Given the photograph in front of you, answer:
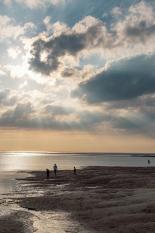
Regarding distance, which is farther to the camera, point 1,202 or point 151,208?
point 1,202

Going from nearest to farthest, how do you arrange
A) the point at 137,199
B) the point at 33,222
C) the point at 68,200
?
the point at 33,222
the point at 137,199
the point at 68,200

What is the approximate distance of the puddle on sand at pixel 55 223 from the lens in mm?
21625

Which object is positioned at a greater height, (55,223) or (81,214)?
(81,214)

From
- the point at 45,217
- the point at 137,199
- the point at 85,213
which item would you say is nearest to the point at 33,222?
the point at 45,217

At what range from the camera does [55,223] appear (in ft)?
Result: 78.5

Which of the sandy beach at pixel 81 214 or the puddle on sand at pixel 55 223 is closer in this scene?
the puddle on sand at pixel 55 223

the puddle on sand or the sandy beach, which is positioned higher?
the sandy beach

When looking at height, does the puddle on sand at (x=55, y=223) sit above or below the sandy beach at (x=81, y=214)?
below

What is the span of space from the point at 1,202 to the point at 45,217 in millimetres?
9731

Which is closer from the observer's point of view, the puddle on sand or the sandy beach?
the puddle on sand

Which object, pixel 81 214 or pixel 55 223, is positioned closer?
pixel 55 223

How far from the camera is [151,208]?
25328 millimetres

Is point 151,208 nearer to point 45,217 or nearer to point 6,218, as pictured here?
point 45,217

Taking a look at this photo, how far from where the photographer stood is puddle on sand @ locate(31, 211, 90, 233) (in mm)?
21625
